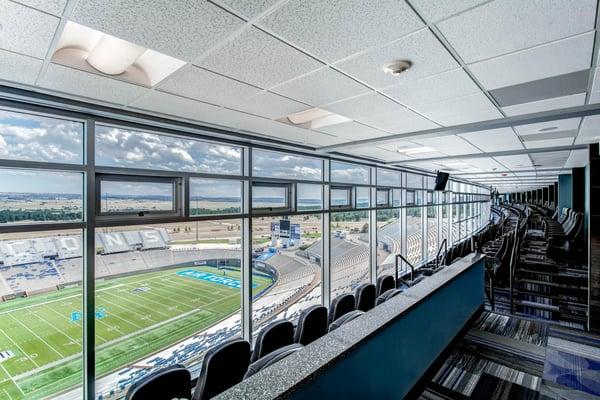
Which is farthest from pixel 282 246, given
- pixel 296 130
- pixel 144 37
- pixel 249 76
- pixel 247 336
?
pixel 144 37

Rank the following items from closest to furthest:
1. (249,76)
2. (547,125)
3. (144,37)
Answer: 1. (144,37)
2. (249,76)
3. (547,125)

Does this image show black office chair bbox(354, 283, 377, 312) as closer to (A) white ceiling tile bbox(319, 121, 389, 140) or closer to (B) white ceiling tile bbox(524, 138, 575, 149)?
(A) white ceiling tile bbox(319, 121, 389, 140)

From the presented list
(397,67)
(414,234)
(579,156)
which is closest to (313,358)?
(397,67)

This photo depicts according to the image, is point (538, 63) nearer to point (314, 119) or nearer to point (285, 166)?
point (314, 119)

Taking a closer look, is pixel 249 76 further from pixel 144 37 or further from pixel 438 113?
pixel 438 113

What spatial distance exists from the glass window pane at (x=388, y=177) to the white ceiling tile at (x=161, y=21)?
584 centimetres

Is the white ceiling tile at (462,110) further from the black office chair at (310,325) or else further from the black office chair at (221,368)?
the black office chair at (221,368)

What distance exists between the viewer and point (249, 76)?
195 cm

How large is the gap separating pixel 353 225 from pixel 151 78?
16.5 ft

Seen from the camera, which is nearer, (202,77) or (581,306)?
(202,77)

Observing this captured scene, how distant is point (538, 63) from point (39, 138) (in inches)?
150

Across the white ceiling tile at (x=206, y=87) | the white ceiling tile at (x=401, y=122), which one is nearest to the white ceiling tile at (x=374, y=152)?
the white ceiling tile at (x=401, y=122)

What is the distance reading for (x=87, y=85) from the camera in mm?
2002

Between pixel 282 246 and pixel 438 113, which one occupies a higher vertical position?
pixel 438 113
